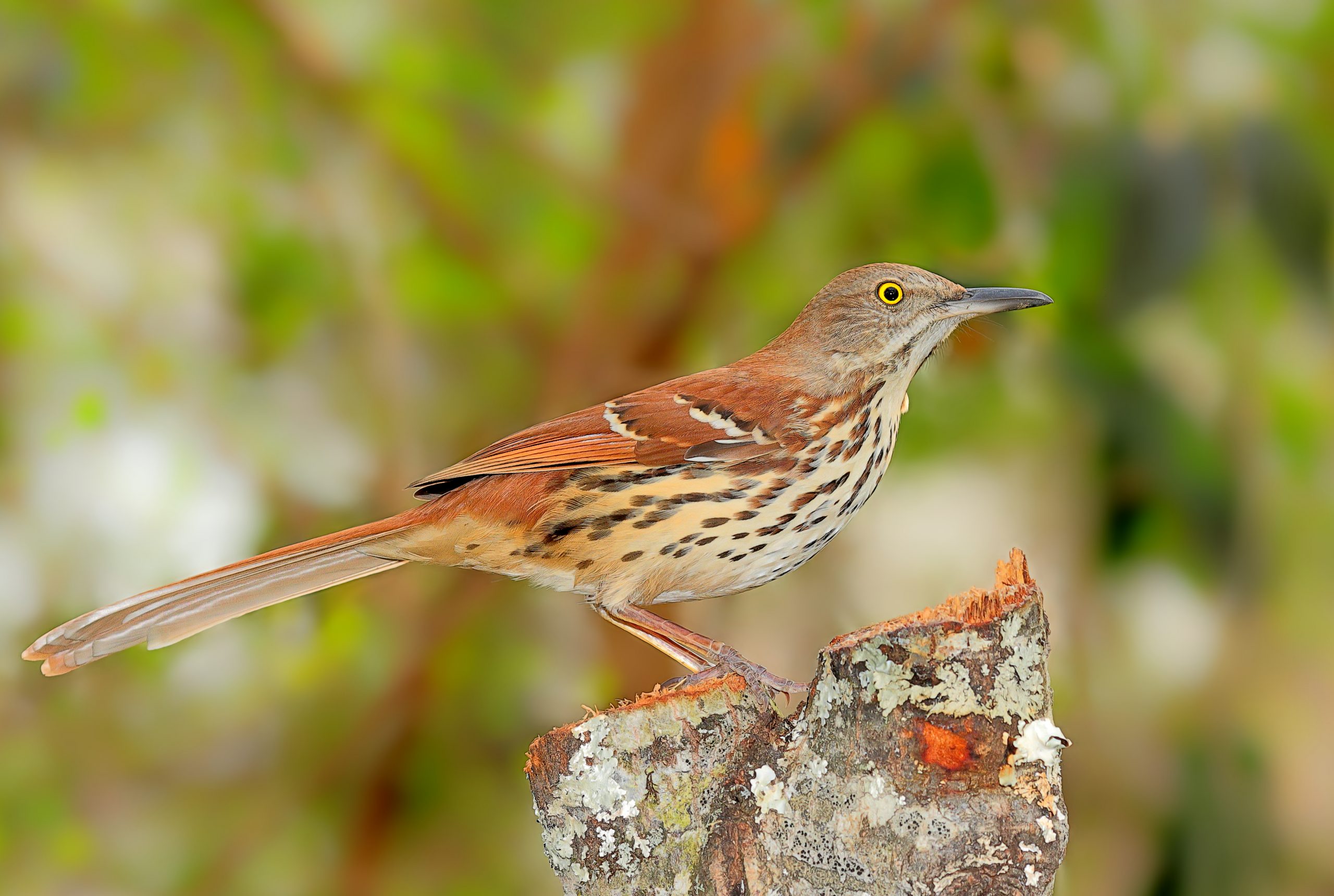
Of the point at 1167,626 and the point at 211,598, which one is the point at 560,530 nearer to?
the point at 211,598

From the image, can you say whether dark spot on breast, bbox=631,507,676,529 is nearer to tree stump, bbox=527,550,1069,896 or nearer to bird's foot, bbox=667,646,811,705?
bird's foot, bbox=667,646,811,705

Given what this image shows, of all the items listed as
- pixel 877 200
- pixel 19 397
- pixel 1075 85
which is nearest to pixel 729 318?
pixel 877 200

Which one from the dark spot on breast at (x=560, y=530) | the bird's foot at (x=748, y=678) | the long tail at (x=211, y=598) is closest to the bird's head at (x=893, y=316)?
the dark spot on breast at (x=560, y=530)

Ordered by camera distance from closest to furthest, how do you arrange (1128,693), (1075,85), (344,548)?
(344,548) < (1128,693) < (1075,85)

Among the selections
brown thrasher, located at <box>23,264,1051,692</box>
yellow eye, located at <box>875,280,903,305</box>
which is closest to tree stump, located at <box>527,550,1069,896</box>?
brown thrasher, located at <box>23,264,1051,692</box>

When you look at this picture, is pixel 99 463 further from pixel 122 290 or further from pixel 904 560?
pixel 904 560

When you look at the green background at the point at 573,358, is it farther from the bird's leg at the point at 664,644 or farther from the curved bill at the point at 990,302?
the bird's leg at the point at 664,644
